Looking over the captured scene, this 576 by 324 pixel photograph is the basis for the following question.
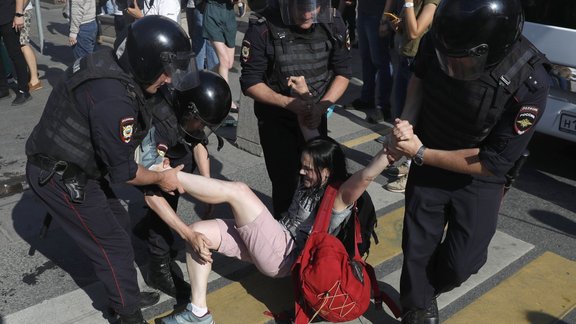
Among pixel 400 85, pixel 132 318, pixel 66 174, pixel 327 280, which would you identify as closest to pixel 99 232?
pixel 66 174

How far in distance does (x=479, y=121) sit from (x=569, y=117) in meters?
2.82

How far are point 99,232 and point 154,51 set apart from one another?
97cm

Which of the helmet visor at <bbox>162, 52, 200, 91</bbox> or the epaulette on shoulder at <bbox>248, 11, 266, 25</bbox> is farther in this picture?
the epaulette on shoulder at <bbox>248, 11, 266, 25</bbox>

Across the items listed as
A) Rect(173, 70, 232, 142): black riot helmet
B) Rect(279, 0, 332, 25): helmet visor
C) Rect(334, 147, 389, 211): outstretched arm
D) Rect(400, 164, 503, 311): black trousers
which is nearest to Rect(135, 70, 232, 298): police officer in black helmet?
Rect(173, 70, 232, 142): black riot helmet

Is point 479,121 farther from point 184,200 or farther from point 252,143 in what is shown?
point 252,143

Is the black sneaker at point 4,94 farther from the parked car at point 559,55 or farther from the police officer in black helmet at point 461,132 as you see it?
the police officer in black helmet at point 461,132

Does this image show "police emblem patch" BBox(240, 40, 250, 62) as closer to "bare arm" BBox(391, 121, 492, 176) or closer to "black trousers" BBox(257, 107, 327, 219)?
"black trousers" BBox(257, 107, 327, 219)

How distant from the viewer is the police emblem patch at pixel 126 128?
9.68 ft

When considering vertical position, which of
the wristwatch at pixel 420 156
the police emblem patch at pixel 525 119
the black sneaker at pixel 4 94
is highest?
the police emblem patch at pixel 525 119

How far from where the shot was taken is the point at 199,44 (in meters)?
7.70

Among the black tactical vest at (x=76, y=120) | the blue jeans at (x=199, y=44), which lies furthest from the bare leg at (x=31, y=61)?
the black tactical vest at (x=76, y=120)

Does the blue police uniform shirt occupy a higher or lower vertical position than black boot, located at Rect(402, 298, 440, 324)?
higher

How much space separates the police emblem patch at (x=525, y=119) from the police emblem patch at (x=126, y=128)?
1689 millimetres

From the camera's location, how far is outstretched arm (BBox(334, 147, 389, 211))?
129 inches
